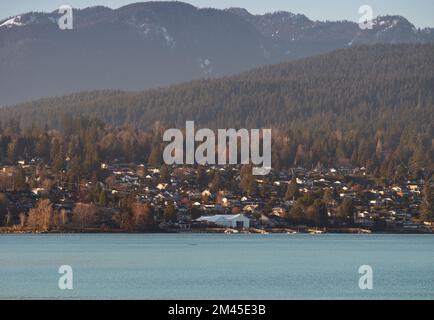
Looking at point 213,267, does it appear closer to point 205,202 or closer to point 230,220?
point 230,220

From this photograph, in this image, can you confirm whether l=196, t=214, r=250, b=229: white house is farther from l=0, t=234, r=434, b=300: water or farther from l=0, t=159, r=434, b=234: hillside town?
l=0, t=234, r=434, b=300: water

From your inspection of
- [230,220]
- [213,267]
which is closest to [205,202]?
[230,220]

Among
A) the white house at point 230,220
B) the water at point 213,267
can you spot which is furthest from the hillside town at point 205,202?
the water at point 213,267

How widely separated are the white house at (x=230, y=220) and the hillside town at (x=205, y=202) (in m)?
0.09

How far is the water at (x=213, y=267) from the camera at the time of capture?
5678cm

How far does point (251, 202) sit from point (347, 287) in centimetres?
6965

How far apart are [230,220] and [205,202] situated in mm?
10638

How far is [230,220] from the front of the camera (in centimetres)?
11869

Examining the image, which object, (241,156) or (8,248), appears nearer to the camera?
(8,248)

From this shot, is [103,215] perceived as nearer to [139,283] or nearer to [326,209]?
[326,209]
